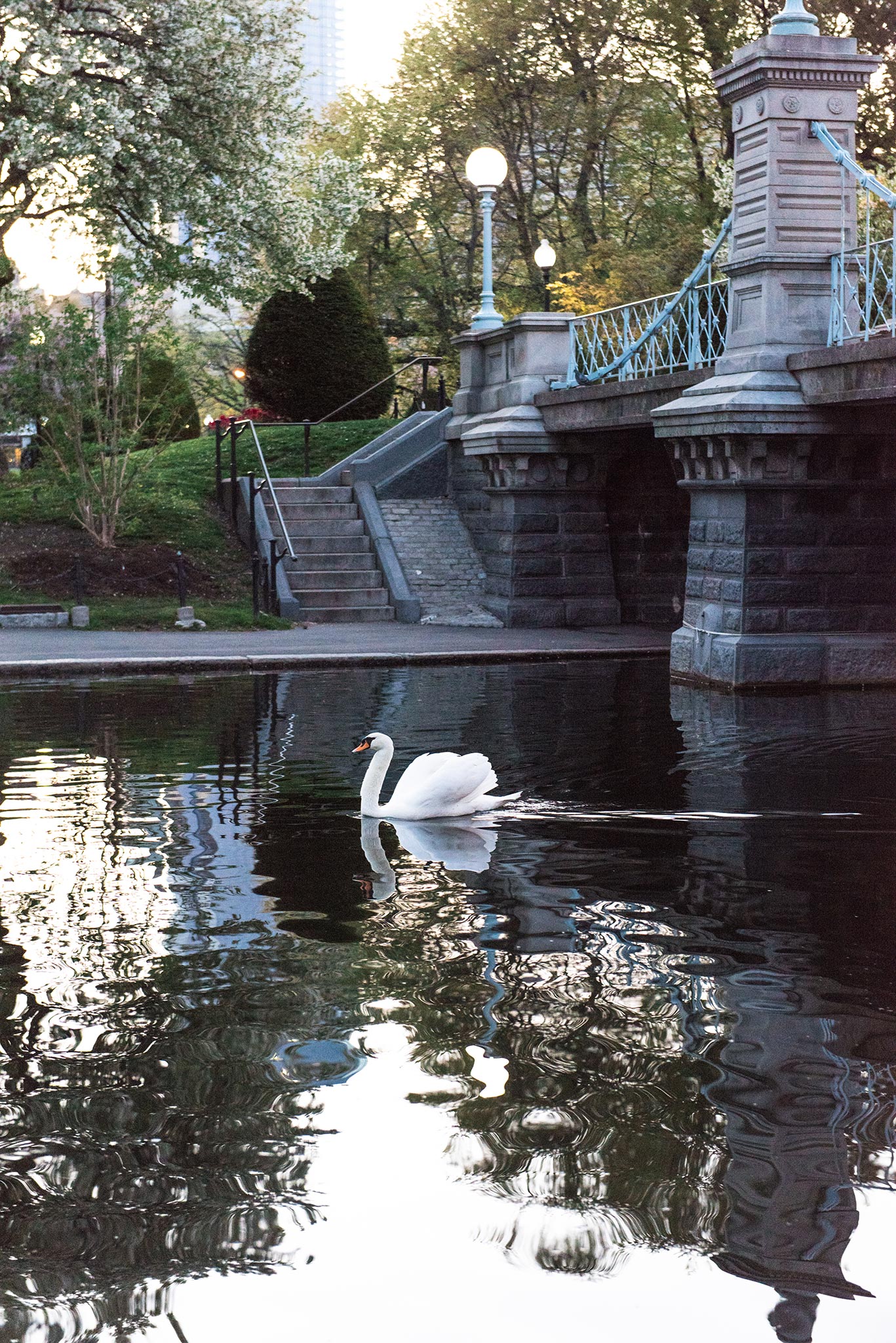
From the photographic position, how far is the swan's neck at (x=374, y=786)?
9.55 meters

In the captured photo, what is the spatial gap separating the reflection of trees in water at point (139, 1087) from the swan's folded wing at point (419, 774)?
1.40 metres

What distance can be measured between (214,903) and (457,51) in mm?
33275

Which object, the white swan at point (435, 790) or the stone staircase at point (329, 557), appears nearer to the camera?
the white swan at point (435, 790)

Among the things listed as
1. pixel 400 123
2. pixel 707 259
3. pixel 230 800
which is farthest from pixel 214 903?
pixel 400 123

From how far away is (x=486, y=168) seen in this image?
861 inches

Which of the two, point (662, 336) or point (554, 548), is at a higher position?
point (662, 336)

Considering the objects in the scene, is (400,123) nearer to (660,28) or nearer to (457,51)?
(457,51)

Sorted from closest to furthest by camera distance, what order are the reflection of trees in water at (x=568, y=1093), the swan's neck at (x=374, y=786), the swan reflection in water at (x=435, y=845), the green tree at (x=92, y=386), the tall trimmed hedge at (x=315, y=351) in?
the reflection of trees in water at (x=568, y=1093), the swan reflection in water at (x=435, y=845), the swan's neck at (x=374, y=786), the green tree at (x=92, y=386), the tall trimmed hedge at (x=315, y=351)

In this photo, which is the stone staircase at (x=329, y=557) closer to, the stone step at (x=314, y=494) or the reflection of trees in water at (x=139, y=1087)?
the stone step at (x=314, y=494)

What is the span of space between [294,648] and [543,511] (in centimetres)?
550

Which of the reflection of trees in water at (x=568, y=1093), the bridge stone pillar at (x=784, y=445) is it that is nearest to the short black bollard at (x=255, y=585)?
the bridge stone pillar at (x=784, y=445)

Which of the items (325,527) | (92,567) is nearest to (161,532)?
(92,567)

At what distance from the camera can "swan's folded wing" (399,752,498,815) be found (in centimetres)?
942

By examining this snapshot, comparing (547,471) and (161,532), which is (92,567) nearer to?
(161,532)
